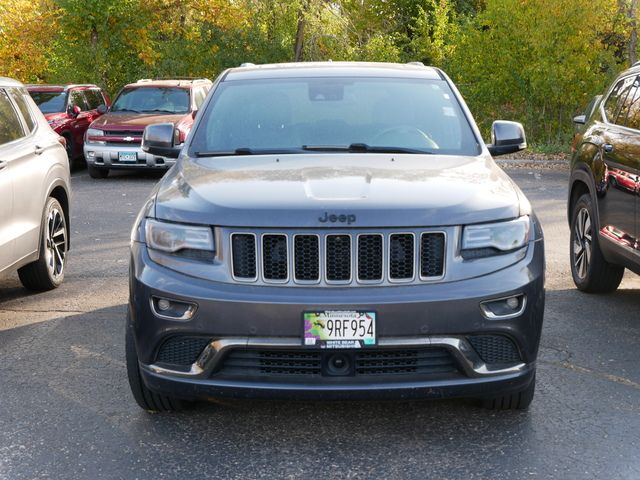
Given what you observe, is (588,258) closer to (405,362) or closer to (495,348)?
Result: (495,348)

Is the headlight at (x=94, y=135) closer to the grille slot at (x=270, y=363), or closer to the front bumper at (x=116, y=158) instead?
the front bumper at (x=116, y=158)

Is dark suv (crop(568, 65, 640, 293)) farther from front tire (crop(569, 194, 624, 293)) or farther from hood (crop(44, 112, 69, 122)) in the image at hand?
hood (crop(44, 112, 69, 122))

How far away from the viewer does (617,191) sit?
6.66m

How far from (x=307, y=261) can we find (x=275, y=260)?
14 centimetres

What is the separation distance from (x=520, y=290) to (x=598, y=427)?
90 cm

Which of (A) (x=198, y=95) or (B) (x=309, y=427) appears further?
(A) (x=198, y=95)

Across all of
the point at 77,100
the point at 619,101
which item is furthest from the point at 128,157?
the point at 619,101

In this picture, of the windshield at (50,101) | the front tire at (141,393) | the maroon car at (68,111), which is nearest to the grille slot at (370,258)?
the front tire at (141,393)

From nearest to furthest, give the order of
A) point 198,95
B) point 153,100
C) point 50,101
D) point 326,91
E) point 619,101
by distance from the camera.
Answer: point 326,91 < point 619,101 < point 153,100 < point 198,95 < point 50,101

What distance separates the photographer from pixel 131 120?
1662 centimetres

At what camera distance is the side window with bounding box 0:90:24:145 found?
6895 mm

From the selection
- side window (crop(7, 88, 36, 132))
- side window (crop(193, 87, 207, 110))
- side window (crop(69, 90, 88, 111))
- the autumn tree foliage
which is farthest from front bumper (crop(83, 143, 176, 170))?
the autumn tree foliage

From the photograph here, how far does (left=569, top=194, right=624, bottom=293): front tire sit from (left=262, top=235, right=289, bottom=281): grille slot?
3708 mm

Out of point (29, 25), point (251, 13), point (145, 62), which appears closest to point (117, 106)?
point (145, 62)
